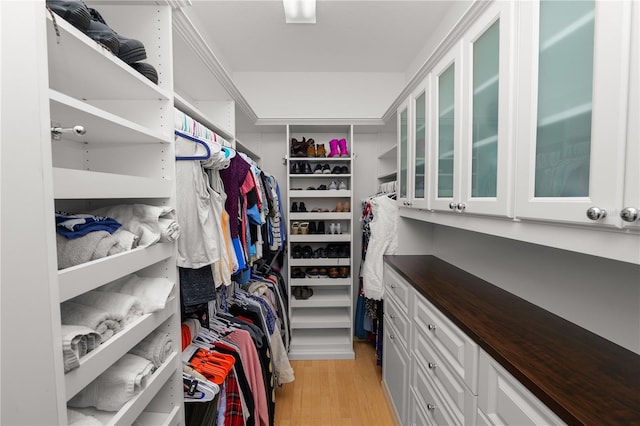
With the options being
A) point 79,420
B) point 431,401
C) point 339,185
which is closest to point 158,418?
point 79,420

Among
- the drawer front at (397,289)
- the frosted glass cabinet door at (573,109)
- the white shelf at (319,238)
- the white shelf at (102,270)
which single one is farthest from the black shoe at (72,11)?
the white shelf at (319,238)

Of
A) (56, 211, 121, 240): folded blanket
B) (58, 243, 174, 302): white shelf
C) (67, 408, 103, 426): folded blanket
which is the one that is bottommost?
(67, 408, 103, 426): folded blanket

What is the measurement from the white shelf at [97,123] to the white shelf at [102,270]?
0.37m

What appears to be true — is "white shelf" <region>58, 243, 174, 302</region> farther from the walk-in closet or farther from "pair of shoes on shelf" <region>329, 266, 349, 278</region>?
"pair of shoes on shelf" <region>329, 266, 349, 278</region>

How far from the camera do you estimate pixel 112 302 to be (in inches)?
32.5

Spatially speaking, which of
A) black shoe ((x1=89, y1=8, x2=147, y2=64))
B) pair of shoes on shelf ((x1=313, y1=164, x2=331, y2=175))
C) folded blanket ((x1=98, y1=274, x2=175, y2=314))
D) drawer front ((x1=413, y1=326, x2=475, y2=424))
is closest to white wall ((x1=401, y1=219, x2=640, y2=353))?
drawer front ((x1=413, y1=326, x2=475, y2=424))

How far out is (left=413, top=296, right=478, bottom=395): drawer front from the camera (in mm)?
982

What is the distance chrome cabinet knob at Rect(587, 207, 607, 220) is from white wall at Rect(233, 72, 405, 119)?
2357 mm

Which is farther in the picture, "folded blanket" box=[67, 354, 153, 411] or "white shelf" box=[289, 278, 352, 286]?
"white shelf" box=[289, 278, 352, 286]

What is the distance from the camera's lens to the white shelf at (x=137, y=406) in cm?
75

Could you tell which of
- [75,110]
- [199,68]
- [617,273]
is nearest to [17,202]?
[75,110]

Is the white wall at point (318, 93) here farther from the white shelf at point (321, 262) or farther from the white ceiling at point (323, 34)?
the white shelf at point (321, 262)

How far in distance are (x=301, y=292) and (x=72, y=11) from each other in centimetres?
245

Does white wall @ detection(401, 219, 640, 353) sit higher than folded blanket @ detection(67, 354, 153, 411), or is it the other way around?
white wall @ detection(401, 219, 640, 353)
